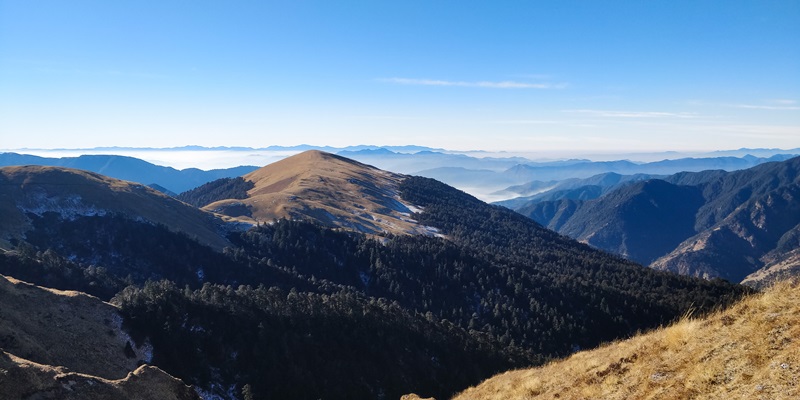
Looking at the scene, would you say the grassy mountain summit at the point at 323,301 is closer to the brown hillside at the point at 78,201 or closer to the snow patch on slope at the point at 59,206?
the snow patch on slope at the point at 59,206

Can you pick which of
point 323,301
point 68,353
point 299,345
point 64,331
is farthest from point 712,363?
point 323,301

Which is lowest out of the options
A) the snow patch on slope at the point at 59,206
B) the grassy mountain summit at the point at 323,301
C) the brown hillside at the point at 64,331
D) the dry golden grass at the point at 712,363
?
the grassy mountain summit at the point at 323,301

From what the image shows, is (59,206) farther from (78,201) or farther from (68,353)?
(68,353)

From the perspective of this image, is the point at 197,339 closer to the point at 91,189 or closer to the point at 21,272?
the point at 21,272

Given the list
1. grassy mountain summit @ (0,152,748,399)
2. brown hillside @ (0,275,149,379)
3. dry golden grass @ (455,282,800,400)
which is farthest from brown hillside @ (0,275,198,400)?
dry golden grass @ (455,282,800,400)

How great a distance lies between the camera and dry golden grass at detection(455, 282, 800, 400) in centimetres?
1343

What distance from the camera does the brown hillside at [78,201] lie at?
382 ft

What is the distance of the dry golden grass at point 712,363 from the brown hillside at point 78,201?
12435 cm

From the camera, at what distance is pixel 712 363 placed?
597 inches

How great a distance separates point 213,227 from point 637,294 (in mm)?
167289

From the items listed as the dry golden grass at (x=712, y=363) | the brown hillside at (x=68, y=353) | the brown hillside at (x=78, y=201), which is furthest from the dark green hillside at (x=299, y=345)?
the brown hillside at (x=78, y=201)

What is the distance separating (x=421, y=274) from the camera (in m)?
162

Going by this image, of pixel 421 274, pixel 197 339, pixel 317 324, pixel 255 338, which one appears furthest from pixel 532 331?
pixel 197 339

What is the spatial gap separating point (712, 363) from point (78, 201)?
155 metres
